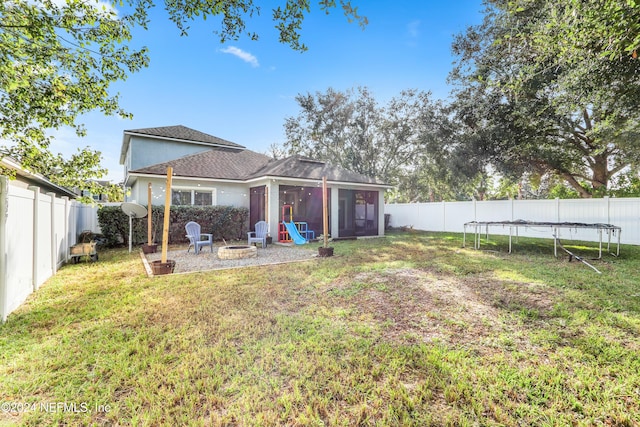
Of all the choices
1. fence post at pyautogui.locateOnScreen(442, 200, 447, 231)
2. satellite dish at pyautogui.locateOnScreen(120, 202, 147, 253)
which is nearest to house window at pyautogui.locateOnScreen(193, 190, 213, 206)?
satellite dish at pyautogui.locateOnScreen(120, 202, 147, 253)

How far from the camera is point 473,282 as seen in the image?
5277mm

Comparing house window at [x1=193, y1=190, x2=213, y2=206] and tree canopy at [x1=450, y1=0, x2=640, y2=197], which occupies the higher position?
tree canopy at [x1=450, y1=0, x2=640, y2=197]

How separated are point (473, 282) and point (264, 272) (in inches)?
172

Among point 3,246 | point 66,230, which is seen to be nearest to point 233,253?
point 66,230

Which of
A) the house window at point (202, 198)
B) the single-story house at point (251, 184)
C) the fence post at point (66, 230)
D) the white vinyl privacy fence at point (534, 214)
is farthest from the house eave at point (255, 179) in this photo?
the white vinyl privacy fence at point (534, 214)

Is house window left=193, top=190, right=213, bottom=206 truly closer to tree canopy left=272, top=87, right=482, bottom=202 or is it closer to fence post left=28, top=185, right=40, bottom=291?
fence post left=28, top=185, right=40, bottom=291

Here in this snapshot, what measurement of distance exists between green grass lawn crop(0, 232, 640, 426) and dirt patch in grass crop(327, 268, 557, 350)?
0.03 meters

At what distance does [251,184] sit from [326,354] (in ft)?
36.5

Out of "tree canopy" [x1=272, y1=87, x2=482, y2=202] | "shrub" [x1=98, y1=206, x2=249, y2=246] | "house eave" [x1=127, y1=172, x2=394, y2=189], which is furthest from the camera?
"tree canopy" [x1=272, y1=87, x2=482, y2=202]

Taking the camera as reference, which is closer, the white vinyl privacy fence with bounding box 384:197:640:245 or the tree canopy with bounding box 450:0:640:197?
the tree canopy with bounding box 450:0:640:197

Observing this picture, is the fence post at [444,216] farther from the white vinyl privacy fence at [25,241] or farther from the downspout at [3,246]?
the downspout at [3,246]

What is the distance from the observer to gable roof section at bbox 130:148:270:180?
38.5 ft

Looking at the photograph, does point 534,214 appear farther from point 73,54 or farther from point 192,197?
point 73,54

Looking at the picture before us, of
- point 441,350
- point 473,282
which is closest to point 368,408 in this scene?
point 441,350
